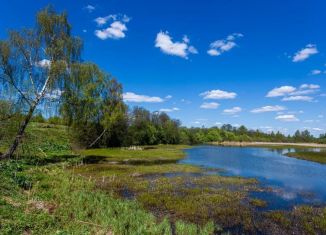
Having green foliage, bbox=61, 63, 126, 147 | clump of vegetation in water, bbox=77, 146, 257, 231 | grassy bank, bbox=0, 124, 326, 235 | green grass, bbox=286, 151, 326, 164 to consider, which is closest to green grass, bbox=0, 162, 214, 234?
grassy bank, bbox=0, 124, 326, 235

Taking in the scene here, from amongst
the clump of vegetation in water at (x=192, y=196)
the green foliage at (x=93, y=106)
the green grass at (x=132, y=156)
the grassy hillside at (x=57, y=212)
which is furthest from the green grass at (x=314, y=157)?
the grassy hillside at (x=57, y=212)

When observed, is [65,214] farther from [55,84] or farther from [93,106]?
[93,106]

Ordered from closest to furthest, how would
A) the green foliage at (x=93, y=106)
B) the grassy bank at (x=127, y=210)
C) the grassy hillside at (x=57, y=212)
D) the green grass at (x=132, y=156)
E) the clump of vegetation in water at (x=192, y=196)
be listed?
1. the grassy hillside at (x=57, y=212)
2. the grassy bank at (x=127, y=210)
3. the clump of vegetation in water at (x=192, y=196)
4. the green foliage at (x=93, y=106)
5. the green grass at (x=132, y=156)

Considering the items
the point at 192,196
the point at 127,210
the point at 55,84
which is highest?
the point at 55,84

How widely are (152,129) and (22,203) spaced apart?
108m

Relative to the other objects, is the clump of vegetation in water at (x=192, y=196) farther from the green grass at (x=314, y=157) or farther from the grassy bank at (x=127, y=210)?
the green grass at (x=314, y=157)

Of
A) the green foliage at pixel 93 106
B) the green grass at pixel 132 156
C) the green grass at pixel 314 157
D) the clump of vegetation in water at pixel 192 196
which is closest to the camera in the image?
the clump of vegetation in water at pixel 192 196

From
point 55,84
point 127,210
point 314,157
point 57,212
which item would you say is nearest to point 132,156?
point 55,84

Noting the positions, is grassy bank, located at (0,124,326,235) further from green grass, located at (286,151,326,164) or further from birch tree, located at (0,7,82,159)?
green grass, located at (286,151,326,164)

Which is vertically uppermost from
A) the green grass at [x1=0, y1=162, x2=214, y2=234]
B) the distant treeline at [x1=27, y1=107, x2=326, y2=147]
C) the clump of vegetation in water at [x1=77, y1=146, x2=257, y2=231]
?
the distant treeline at [x1=27, y1=107, x2=326, y2=147]

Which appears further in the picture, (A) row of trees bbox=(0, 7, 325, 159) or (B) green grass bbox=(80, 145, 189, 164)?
(B) green grass bbox=(80, 145, 189, 164)

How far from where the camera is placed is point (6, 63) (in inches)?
1254

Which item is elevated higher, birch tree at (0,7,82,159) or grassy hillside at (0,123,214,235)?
birch tree at (0,7,82,159)

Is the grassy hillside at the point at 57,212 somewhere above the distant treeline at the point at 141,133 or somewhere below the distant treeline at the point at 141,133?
below
